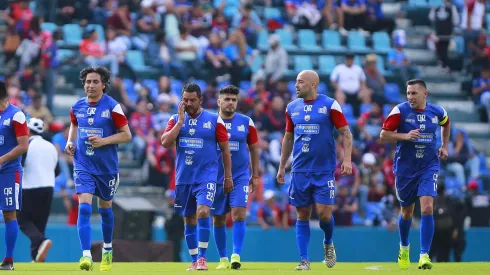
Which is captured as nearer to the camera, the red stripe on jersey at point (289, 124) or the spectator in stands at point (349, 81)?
the red stripe on jersey at point (289, 124)

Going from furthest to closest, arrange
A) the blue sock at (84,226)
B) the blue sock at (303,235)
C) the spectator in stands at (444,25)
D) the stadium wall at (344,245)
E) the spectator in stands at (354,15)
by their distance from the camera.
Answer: the spectator in stands at (444,25)
the spectator in stands at (354,15)
the stadium wall at (344,245)
the blue sock at (303,235)
the blue sock at (84,226)

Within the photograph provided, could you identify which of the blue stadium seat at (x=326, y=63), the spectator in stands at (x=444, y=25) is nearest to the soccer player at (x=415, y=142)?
the blue stadium seat at (x=326, y=63)

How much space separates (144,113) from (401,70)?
7.97m

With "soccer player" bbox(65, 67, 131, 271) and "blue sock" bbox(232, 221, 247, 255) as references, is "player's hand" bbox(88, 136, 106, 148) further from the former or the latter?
"blue sock" bbox(232, 221, 247, 255)

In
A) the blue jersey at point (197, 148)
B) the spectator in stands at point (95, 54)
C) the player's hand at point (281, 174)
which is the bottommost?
the player's hand at point (281, 174)

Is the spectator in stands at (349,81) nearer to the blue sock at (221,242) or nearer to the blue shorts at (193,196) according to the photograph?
the blue sock at (221,242)

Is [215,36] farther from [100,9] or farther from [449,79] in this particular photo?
[449,79]

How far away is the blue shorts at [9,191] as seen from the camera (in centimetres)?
1537

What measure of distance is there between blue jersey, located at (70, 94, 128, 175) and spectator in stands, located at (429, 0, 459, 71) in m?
19.0

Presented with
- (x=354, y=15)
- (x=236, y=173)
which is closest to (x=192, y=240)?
(x=236, y=173)

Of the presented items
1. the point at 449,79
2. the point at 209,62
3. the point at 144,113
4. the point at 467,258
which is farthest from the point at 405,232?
the point at 449,79

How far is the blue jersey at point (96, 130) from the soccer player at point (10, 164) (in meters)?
0.75

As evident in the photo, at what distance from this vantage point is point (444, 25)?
3322 cm

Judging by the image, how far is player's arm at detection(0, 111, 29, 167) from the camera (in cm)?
1521
